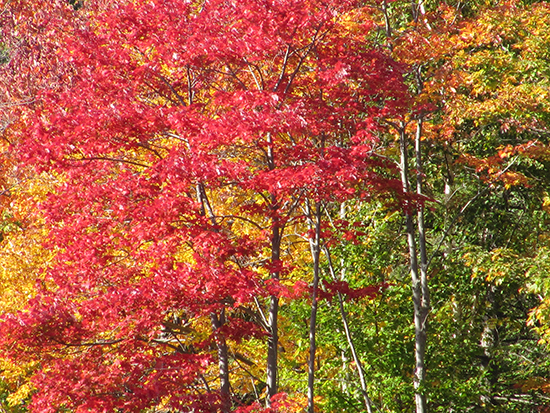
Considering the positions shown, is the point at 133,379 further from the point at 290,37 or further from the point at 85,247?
the point at 290,37

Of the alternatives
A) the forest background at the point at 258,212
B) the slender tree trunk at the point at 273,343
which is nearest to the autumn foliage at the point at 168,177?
the forest background at the point at 258,212

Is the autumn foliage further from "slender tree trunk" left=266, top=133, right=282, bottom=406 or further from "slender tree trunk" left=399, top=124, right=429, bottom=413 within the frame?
"slender tree trunk" left=399, top=124, right=429, bottom=413

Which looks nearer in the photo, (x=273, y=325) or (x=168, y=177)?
(x=168, y=177)

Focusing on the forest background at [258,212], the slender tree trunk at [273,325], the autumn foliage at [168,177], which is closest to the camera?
the autumn foliage at [168,177]

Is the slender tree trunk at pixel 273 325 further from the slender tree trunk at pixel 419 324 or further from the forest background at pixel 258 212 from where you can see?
the slender tree trunk at pixel 419 324

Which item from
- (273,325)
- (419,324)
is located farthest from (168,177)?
(419,324)

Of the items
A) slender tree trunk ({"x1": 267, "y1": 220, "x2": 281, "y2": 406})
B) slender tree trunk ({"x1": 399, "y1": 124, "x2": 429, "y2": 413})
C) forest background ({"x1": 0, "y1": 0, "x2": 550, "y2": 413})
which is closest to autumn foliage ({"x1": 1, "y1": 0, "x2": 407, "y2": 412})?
forest background ({"x1": 0, "y1": 0, "x2": 550, "y2": 413})

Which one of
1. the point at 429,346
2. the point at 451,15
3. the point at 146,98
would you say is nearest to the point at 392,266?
the point at 429,346

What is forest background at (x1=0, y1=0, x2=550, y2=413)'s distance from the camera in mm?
5652

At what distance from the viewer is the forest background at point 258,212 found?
5.65 meters

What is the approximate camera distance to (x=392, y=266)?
11289 millimetres

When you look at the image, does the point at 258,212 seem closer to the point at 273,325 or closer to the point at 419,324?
the point at 273,325

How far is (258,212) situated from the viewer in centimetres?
692

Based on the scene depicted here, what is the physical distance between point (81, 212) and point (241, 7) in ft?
9.97
